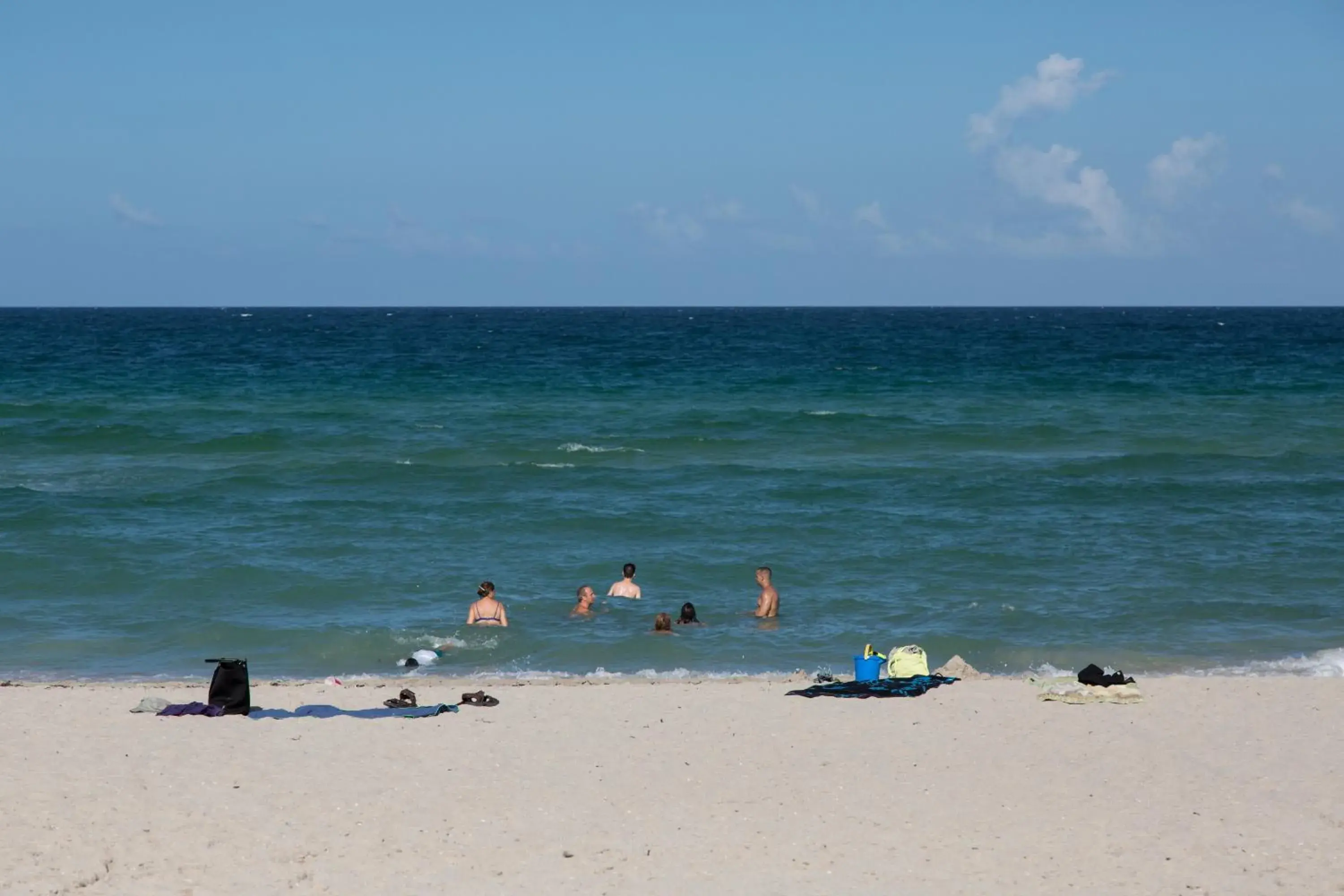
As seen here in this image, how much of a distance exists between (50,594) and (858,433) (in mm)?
19827

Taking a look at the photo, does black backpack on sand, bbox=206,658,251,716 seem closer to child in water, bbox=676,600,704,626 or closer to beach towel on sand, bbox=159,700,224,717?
beach towel on sand, bbox=159,700,224,717

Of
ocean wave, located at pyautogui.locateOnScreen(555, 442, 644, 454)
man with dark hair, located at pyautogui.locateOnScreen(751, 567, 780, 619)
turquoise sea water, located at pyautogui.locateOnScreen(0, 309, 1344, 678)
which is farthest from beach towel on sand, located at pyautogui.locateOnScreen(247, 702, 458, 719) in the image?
ocean wave, located at pyautogui.locateOnScreen(555, 442, 644, 454)

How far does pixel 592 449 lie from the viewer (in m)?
29.9

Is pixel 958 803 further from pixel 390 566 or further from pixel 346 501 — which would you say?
pixel 346 501

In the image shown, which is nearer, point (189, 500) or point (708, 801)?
point (708, 801)

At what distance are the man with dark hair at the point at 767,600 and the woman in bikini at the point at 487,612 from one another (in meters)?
3.16

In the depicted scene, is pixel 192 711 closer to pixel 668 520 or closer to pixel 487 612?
pixel 487 612

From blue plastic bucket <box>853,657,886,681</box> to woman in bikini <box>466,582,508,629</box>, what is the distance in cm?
468

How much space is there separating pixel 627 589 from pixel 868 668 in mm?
4717

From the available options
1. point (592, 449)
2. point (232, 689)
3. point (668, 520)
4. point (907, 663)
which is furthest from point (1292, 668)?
point (592, 449)

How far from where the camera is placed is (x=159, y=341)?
72.9 metres

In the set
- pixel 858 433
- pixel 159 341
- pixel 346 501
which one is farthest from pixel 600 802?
pixel 159 341

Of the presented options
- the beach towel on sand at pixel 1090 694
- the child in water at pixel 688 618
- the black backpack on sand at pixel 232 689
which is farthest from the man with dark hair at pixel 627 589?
the black backpack on sand at pixel 232 689

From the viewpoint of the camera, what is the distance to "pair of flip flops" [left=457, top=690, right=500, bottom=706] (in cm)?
1252
